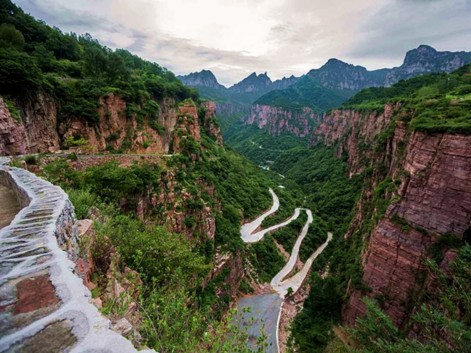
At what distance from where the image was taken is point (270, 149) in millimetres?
153875

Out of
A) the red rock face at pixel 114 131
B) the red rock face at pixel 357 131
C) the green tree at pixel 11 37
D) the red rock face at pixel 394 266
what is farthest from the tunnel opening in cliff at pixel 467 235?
the green tree at pixel 11 37

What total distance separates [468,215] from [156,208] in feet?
77.2

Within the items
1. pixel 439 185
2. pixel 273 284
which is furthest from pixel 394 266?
pixel 273 284

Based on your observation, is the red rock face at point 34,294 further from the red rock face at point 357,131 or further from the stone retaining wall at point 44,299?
the red rock face at point 357,131

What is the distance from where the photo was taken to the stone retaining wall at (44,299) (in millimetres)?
2781

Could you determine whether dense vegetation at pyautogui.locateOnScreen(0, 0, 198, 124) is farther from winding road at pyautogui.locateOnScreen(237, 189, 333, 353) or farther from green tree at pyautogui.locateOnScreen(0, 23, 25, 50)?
winding road at pyautogui.locateOnScreen(237, 189, 333, 353)

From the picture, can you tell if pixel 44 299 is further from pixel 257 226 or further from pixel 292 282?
pixel 257 226

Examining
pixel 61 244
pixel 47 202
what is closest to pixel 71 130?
pixel 47 202

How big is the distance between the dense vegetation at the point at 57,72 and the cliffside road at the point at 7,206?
1587 cm

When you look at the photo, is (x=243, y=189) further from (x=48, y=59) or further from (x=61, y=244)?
(x=61, y=244)

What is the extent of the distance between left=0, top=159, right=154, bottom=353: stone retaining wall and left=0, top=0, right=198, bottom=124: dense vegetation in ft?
70.4

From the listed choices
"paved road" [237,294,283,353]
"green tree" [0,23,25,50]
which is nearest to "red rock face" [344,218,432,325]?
"paved road" [237,294,283,353]

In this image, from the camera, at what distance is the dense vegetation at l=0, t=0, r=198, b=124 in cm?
2075

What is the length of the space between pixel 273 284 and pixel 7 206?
36842mm
